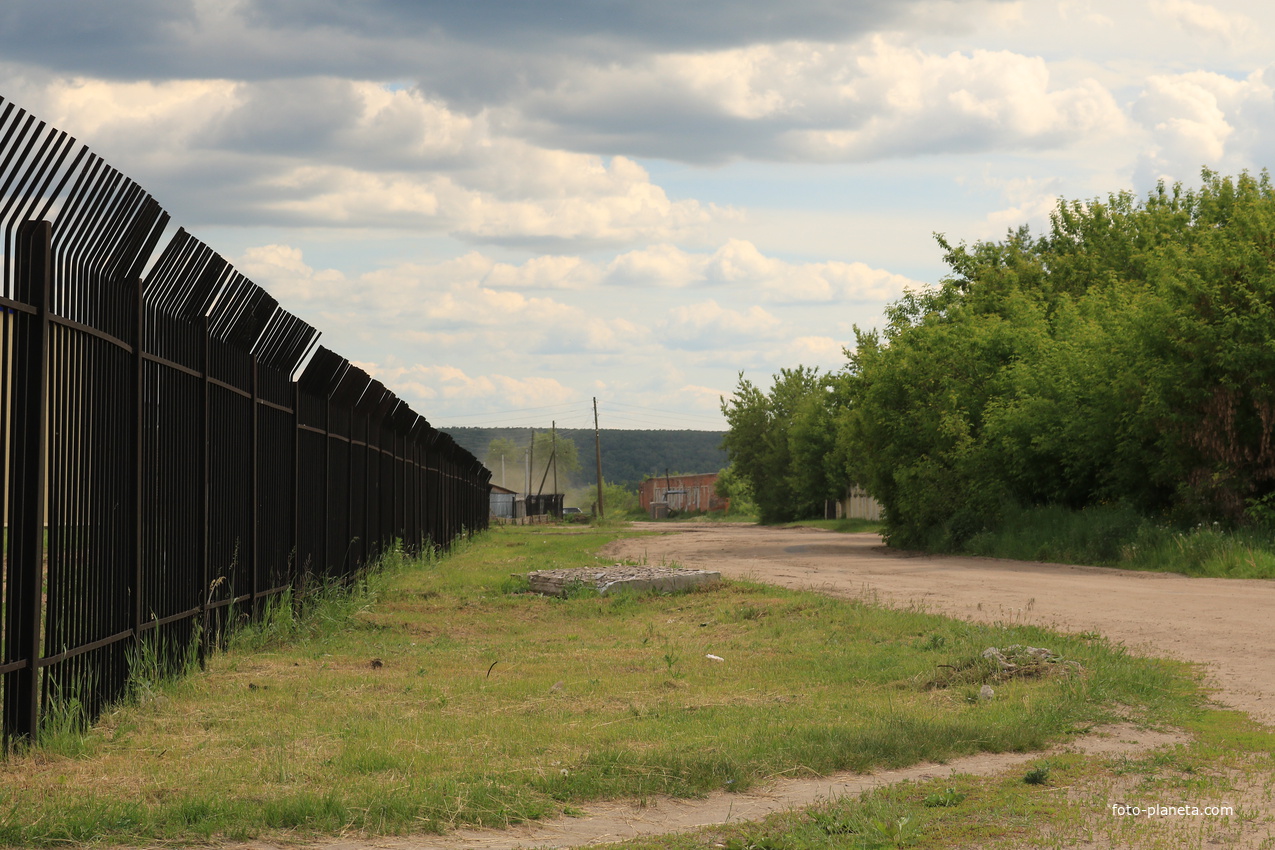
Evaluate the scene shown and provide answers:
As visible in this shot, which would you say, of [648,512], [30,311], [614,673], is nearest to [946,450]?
[614,673]

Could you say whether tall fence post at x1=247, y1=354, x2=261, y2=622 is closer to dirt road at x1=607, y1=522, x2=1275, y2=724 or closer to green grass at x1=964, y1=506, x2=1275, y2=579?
dirt road at x1=607, y1=522, x2=1275, y2=724

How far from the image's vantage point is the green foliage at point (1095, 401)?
21828 mm

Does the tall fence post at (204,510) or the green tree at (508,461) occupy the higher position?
the green tree at (508,461)

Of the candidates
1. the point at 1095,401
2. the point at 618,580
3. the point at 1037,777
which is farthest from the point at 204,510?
the point at 1095,401

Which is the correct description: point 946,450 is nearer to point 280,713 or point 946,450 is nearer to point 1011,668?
point 1011,668

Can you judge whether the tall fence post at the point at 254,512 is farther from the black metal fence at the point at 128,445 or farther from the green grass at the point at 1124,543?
the green grass at the point at 1124,543

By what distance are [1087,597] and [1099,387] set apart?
10532mm

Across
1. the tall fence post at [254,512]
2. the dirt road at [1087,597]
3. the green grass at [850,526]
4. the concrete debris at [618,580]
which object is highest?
the tall fence post at [254,512]

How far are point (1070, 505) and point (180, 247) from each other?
23.6 metres

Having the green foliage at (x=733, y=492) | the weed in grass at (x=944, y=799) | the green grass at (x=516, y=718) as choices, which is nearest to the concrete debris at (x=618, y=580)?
the green grass at (x=516, y=718)

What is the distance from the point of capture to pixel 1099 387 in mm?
24984

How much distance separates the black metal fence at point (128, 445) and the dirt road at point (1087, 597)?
23.1 ft

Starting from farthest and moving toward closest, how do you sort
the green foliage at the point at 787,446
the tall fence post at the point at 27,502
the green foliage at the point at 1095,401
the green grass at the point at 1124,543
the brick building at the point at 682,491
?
the brick building at the point at 682,491, the green foliage at the point at 787,446, the green foliage at the point at 1095,401, the green grass at the point at 1124,543, the tall fence post at the point at 27,502

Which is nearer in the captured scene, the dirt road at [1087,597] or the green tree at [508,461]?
the dirt road at [1087,597]
